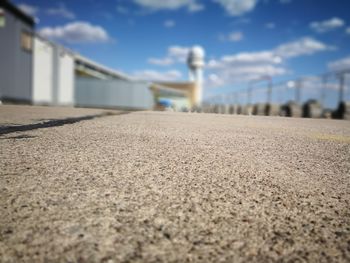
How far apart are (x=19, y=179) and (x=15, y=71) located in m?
22.1

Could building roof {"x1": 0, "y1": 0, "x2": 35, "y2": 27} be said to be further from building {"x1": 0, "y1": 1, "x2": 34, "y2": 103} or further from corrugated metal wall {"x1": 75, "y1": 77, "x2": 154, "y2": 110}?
corrugated metal wall {"x1": 75, "y1": 77, "x2": 154, "y2": 110}

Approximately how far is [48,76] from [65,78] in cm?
258

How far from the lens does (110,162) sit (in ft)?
7.04

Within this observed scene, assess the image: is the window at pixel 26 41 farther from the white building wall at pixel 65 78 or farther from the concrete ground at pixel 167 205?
the concrete ground at pixel 167 205

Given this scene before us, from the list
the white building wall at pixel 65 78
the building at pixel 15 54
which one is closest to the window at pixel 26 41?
the building at pixel 15 54

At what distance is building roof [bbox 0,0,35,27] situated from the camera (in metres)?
20.0

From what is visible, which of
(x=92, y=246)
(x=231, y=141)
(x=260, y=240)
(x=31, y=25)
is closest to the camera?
(x=92, y=246)

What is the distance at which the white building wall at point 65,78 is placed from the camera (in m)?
26.6

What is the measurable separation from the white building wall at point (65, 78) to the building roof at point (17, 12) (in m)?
4.00

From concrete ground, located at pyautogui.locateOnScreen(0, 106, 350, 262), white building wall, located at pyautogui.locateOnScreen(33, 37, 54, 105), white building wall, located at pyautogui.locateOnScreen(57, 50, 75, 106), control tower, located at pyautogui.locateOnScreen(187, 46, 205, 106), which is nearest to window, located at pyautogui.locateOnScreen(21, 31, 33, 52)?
white building wall, located at pyautogui.locateOnScreen(33, 37, 54, 105)

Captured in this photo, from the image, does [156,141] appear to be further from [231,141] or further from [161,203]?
[161,203]

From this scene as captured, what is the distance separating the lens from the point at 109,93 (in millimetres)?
33719

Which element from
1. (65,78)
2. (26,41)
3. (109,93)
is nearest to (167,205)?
(26,41)

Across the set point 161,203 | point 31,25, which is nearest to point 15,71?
point 31,25
